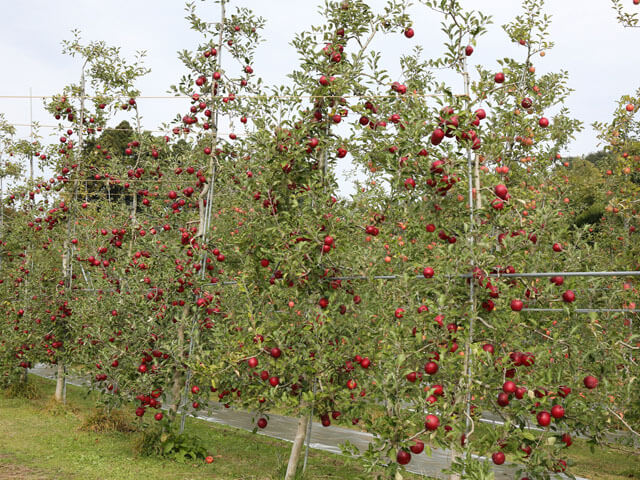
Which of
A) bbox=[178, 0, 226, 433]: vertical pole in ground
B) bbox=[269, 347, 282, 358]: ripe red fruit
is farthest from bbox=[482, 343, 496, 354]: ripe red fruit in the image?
bbox=[178, 0, 226, 433]: vertical pole in ground

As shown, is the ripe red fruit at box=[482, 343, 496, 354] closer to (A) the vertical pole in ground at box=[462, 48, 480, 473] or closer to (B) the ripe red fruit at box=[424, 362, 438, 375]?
(A) the vertical pole in ground at box=[462, 48, 480, 473]

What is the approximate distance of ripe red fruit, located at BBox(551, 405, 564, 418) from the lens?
3.75 meters

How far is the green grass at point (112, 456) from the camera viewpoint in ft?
20.9

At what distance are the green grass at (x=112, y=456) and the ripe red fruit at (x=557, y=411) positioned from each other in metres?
2.14

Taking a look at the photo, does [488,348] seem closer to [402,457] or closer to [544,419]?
[544,419]

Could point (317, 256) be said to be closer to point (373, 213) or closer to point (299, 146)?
point (373, 213)

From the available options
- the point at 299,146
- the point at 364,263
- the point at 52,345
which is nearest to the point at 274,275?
the point at 364,263

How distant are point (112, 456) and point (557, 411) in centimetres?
570

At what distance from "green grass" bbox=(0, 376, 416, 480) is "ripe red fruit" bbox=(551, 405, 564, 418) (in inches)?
84.3

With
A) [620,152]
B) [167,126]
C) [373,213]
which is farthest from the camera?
[620,152]

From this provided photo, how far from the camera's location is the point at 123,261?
306 inches

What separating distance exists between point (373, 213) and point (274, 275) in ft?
4.18

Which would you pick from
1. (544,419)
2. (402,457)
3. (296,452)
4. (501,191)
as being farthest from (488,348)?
(296,452)

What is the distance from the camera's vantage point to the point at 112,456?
277 inches
